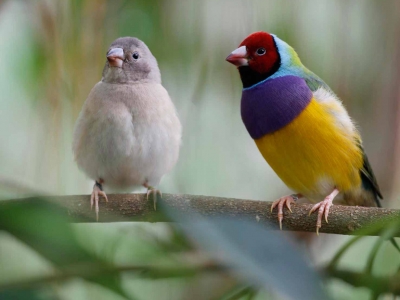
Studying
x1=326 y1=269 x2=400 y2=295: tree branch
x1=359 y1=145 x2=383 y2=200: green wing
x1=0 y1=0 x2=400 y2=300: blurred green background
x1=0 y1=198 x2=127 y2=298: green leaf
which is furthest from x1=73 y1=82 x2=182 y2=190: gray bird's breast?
x1=0 y1=198 x2=127 y2=298: green leaf

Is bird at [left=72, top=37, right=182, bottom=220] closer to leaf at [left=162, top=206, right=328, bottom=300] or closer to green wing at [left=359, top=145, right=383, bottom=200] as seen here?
green wing at [left=359, top=145, right=383, bottom=200]

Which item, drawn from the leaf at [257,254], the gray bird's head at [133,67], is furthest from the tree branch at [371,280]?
the gray bird's head at [133,67]

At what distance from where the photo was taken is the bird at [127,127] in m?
1.98

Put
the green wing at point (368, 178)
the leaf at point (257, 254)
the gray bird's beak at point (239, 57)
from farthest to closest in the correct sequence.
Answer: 1. the green wing at point (368, 178)
2. the gray bird's beak at point (239, 57)
3. the leaf at point (257, 254)

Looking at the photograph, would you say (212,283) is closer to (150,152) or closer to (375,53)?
(150,152)

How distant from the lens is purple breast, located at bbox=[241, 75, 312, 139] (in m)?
1.96

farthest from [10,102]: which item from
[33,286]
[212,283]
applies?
[33,286]

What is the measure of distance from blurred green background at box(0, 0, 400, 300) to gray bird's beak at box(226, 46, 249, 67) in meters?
0.02

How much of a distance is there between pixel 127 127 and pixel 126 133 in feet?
0.07

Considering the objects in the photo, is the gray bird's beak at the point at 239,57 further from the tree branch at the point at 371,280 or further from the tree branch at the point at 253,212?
the tree branch at the point at 371,280

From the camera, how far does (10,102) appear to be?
4.68ft

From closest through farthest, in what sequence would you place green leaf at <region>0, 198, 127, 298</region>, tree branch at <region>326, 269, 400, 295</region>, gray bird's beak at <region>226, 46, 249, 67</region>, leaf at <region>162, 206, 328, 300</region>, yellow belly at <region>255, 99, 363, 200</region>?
leaf at <region>162, 206, 328, 300</region> < green leaf at <region>0, 198, 127, 298</region> < tree branch at <region>326, 269, 400, 295</region> < gray bird's beak at <region>226, 46, 249, 67</region> < yellow belly at <region>255, 99, 363, 200</region>

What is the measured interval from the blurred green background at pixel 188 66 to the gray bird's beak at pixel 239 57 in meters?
0.02

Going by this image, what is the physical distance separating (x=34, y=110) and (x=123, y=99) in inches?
27.1
